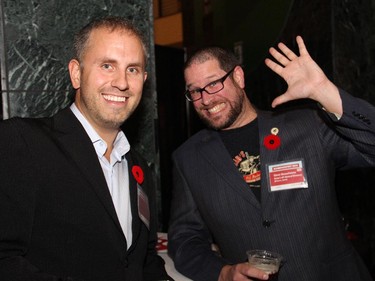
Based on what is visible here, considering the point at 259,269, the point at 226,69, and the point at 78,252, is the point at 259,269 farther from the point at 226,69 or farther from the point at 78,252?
the point at 226,69

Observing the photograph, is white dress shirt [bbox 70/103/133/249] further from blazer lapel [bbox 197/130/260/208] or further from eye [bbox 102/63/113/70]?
blazer lapel [bbox 197/130/260/208]

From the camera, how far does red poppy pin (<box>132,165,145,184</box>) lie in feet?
6.74

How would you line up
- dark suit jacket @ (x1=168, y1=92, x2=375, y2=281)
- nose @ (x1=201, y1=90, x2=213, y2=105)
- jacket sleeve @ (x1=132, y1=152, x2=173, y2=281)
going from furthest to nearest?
1. nose @ (x1=201, y1=90, x2=213, y2=105)
2. dark suit jacket @ (x1=168, y1=92, x2=375, y2=281)
3. jacket sleeve @ (x1=132, y1=152, x2=173, y2=281)

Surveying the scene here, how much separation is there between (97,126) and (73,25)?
1.00 meters

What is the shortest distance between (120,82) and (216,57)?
82 centimetres

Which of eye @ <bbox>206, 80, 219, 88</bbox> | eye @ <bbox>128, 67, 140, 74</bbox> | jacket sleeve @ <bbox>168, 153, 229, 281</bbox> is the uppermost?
eye @ <bbox>128, 67, 140, 74</bbox>

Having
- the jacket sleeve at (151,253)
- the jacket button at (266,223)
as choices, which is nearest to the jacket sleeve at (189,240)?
the jacket sleeve at (151,253)

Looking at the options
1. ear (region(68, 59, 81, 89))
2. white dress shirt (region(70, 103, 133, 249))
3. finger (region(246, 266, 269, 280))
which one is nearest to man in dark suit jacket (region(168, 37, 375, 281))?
finger (region(246, 266, 269, 280))

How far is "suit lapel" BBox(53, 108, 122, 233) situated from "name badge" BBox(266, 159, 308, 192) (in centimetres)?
87

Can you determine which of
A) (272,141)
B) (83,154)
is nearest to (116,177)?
(83,154)

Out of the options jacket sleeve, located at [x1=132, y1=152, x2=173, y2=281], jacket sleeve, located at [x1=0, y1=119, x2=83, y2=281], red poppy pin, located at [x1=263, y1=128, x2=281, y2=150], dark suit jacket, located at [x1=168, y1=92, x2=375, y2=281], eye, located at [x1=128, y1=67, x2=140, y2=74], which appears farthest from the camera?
red poppy pin, located at [x1=263, y1=128, x2=281, y2=150]

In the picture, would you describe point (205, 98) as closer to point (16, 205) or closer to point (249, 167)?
point (249, 167)

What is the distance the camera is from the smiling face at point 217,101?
2.42 m

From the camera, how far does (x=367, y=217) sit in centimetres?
391
